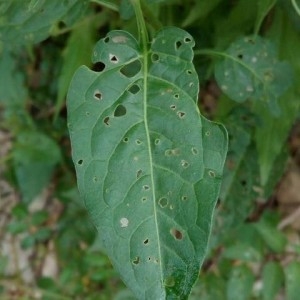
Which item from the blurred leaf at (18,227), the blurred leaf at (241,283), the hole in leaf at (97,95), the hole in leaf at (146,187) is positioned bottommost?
the blurred leaf at (18,227)

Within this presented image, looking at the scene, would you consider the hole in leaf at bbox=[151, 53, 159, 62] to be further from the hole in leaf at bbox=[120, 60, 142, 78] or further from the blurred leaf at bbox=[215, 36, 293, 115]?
the blurred leaf at bbox=[215, 36, 293, 115]

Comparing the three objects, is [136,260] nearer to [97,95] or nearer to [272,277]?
[97,95]

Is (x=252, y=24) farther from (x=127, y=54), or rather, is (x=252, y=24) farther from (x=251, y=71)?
(x=127, y=54)

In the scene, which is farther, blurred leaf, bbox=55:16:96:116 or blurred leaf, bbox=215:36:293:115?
blurred leaf, bbox=55:16:96:116

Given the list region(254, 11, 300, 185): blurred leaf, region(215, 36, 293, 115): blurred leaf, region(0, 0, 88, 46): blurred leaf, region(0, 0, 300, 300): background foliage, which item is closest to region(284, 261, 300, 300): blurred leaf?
region(0, 0, 300, 300): background foliage

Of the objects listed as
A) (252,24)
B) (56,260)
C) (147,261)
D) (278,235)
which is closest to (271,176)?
(278,235)

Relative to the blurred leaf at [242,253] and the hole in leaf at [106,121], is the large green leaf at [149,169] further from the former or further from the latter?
the blurred leaf at [242,253]

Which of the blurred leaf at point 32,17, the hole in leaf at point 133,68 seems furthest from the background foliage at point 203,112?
the hole in leaf at point 133,68
